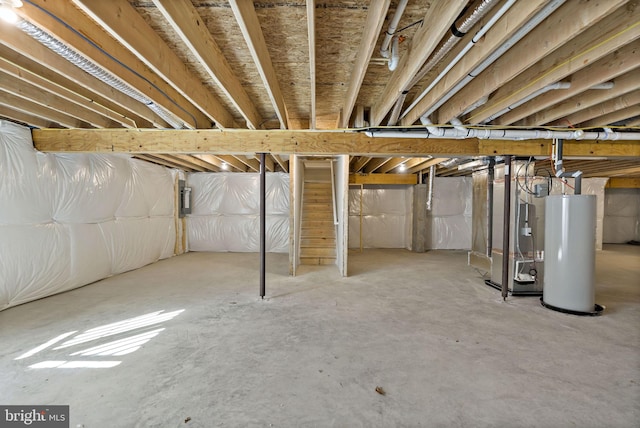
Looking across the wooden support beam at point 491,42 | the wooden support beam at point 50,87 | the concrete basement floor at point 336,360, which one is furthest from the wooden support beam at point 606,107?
the wooden support beam at point 50,87

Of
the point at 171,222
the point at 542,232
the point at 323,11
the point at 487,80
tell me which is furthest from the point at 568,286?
the point at 171,222

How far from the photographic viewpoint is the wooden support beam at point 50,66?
172 centimetres

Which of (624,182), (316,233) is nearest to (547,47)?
(316,233)

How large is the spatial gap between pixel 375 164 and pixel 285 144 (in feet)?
11.7

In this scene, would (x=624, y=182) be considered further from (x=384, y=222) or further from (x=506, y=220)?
(x=506, y=220)

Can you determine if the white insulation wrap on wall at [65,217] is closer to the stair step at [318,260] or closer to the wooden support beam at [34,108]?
the wooden support beam at [34,108]

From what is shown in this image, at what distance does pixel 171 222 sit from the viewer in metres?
6.42

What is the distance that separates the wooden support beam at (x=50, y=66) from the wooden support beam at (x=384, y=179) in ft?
16.6

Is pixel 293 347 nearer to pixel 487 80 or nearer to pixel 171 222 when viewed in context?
pixel 487 80

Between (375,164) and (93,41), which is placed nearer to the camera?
(93,41)

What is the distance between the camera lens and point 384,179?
24.0ft

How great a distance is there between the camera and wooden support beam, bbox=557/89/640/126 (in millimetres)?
2548

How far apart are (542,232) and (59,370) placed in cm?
527

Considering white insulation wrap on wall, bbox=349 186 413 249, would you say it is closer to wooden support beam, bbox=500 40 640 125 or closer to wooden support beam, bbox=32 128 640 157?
wooden support beam, bbox=32 128 640 157
